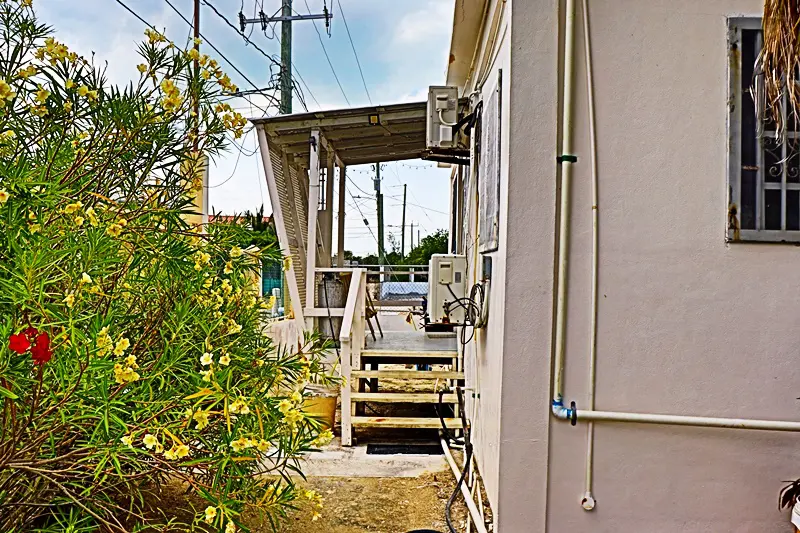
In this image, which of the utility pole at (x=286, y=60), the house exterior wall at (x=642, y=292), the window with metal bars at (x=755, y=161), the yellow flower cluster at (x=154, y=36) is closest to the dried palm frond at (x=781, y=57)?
the window with metal bars at (x=755, y=161)

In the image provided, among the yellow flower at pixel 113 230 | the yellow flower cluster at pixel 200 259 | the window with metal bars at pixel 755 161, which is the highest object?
the window with metal bars at pixel 755 161

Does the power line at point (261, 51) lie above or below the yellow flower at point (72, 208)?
above

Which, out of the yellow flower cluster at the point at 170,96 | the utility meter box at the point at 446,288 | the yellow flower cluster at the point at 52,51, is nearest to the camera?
the yellow flower cluster at the point at 52,51

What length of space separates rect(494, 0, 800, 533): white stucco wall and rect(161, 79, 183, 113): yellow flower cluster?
166 cm

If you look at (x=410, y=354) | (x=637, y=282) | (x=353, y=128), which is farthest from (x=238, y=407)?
(x=353, y=128)

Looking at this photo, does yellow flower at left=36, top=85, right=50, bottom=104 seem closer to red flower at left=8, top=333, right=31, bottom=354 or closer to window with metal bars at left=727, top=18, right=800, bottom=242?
red flower at left=8, top=333, right=31, bottom=354

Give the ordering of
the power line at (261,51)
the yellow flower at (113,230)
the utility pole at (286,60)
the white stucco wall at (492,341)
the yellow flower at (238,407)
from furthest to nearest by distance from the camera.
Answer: the utility pole at (286,60), the power line at (261,51), the white stucco wall at (492,341), the yellow flower at (113,230), the yellow flower at (238,407)

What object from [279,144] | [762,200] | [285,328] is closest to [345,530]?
[762,200]

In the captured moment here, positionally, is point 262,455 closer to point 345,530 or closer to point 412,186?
point 345,530

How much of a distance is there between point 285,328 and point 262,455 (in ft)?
16.2

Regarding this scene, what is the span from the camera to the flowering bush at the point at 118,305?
2.20 m

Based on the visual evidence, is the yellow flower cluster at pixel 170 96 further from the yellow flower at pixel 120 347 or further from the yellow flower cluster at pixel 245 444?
the yellow flower cluster at pixel 245 444

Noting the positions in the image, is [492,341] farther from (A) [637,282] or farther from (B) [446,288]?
(B) [446,288]

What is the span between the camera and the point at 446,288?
4766 millimetres
